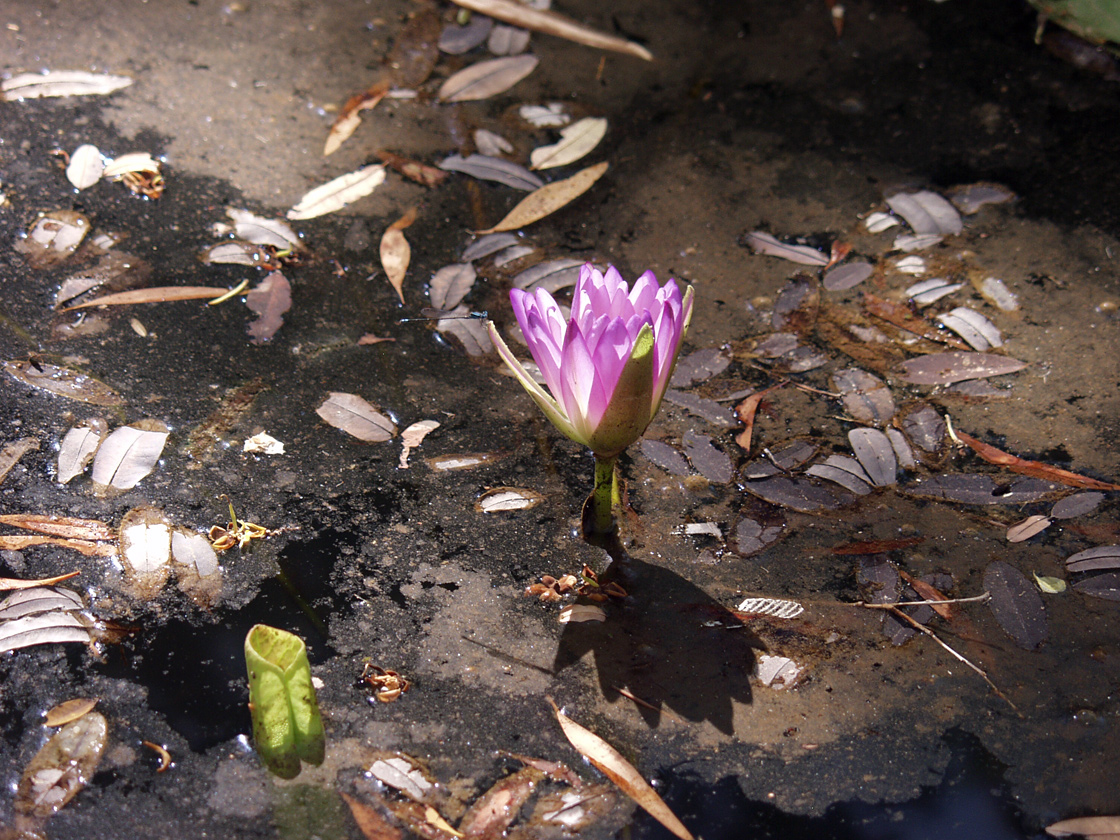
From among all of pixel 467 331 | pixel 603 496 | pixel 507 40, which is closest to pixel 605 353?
pixel 603 496

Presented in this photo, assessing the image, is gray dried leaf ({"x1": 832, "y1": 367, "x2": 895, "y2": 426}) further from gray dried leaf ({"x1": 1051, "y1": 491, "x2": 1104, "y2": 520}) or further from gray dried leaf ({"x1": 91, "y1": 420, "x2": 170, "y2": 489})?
gray dried leaf ({"x1": 91, "y1": 420, "x2": 170, "y2": 489})

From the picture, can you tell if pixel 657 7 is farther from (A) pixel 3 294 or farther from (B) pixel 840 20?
(A) pixel 3 294

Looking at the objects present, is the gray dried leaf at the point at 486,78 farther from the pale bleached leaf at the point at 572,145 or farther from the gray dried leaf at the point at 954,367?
the gray dried leaf at the point at 954,367

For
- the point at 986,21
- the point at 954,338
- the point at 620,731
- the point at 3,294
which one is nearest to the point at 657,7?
the point at 986,21

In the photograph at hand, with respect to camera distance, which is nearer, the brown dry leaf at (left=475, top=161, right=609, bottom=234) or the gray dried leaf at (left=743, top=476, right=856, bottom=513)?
the gray dried leaf at (left=743, top=476, right=856, bottom=513)

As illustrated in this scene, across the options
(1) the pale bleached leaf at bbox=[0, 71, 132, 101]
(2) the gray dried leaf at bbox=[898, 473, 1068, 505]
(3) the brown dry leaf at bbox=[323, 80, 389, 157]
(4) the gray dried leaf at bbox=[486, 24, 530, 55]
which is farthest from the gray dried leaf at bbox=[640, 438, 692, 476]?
(1) the pale bleached leaf at bbox=[0, 71, 132, 101]

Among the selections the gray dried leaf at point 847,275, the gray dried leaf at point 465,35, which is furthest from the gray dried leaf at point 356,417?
the gray dried leaf at point 465,35
